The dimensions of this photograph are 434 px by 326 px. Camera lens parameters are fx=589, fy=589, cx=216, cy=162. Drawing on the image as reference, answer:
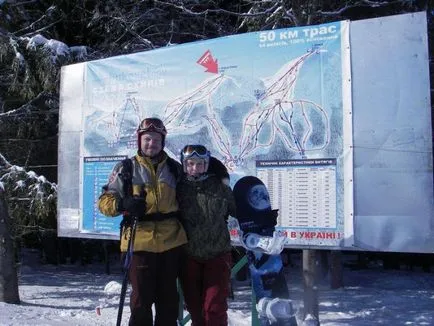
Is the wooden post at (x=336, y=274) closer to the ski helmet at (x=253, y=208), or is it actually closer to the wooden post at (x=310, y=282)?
the wooden post at (x=310, y=282)

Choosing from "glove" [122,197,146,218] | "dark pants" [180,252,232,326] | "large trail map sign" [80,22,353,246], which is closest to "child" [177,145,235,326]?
"dark pants" [180,252,232,326]

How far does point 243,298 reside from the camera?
9.13 m

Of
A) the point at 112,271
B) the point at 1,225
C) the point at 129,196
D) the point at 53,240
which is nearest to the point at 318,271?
the point at 129,196

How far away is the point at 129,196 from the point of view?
13.5 feet

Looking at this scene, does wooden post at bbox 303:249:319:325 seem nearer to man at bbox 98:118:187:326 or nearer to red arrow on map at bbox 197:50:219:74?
red arrow on map at bbox 197:50:219:74

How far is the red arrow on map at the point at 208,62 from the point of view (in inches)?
242

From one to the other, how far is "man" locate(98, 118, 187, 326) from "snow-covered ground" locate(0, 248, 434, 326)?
2.48 metres

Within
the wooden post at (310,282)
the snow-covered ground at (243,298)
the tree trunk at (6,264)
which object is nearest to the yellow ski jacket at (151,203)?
the wooden post at (310,282)

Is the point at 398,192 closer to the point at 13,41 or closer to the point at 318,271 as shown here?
the point at 318,271

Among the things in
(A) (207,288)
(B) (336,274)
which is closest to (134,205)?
(A) (207,288)

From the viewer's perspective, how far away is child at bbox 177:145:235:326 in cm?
429

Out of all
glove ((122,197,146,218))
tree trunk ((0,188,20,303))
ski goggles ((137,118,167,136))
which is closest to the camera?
glove ((122,197,146,218))

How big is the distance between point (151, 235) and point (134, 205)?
0.30 meters

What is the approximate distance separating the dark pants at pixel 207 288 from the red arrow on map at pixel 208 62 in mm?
2430
